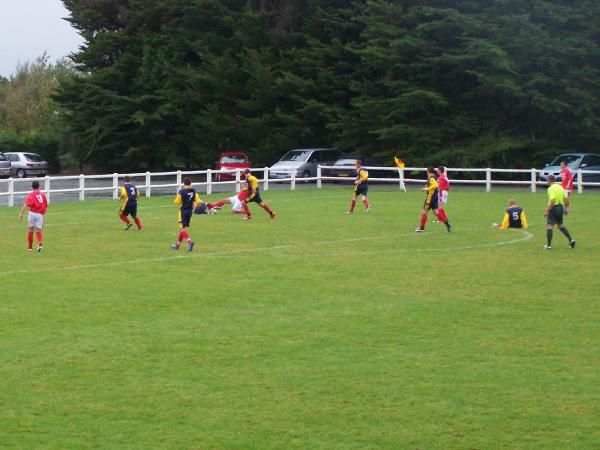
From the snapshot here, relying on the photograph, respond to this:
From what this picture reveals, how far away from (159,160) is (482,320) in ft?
173

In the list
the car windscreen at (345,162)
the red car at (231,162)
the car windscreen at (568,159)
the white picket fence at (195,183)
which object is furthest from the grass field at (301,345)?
the red car at (231,162)

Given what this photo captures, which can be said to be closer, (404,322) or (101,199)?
(404,322)

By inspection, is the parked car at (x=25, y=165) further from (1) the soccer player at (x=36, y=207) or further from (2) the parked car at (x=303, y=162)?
(1) the soccer player at (x=36, y=207)

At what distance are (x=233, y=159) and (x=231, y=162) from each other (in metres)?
0.48


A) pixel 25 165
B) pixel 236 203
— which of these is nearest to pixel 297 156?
pixel 25 165

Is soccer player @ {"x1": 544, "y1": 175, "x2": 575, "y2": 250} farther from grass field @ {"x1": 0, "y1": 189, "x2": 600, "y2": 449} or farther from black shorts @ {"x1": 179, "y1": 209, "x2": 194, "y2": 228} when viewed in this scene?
black shorts @ {"x1": 179, "y1": 209, "x2": 194, "y2": 228}

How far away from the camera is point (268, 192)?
4416 cm

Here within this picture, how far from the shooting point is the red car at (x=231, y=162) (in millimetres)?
56459

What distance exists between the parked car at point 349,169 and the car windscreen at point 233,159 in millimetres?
5444

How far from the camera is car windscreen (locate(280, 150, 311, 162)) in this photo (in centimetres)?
5365

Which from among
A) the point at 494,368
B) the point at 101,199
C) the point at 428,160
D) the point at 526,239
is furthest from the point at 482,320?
the point at 428,160

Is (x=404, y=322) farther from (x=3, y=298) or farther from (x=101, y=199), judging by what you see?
(x=101, y=199)

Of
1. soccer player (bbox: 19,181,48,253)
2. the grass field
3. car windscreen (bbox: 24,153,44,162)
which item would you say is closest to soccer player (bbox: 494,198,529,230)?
the grass field

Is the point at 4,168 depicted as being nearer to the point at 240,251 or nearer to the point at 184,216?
the point at 184,216
